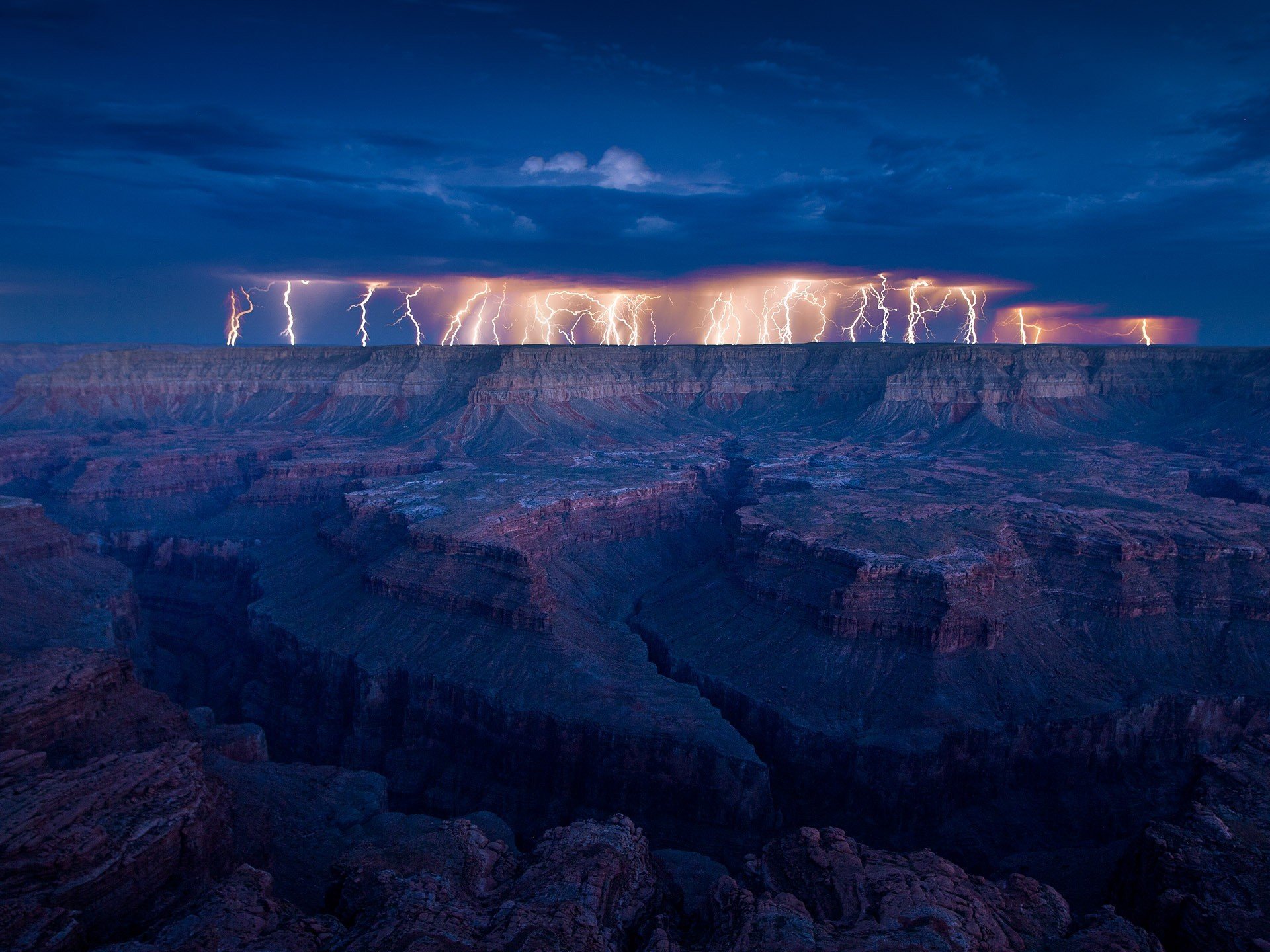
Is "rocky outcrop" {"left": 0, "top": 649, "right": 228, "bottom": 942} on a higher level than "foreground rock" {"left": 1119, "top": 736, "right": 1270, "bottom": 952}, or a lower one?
higher

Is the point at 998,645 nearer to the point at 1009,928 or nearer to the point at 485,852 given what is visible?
the point at 1009,928

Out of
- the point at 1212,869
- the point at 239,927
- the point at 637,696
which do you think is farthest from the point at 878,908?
the point at 637,696

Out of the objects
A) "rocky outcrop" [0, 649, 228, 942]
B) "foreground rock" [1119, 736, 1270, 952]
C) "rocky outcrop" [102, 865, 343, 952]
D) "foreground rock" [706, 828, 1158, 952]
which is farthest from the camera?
"foreground rock" [1119, 736, 1270, 952]

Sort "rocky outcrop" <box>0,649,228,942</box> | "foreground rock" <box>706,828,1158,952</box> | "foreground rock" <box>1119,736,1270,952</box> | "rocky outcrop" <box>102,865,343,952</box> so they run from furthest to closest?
1. "foreground rock" <box>1119,736,1270,952</box>
2. "rocky outcrop" <box>0,649,228,942</box>
3. "foreground rock" <box>706,828,1158,952</box>
4. "rocky outcrop" <box>102,865,343,952</box>

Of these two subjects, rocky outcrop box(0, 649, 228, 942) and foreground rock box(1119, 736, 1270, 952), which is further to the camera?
foreground rock box(1119, 736, 1270, 952)

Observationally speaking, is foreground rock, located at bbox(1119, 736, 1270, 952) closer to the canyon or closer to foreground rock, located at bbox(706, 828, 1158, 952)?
the canyon

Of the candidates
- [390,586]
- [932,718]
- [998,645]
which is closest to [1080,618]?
[998,645]

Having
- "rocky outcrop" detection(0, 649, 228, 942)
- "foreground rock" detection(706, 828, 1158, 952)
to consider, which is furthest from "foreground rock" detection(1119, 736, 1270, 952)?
"rocky outcrop" detection(0, 649, 228, 942)

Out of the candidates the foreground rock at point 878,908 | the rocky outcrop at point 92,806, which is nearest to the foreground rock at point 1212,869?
the foreground rock at point 878,908
